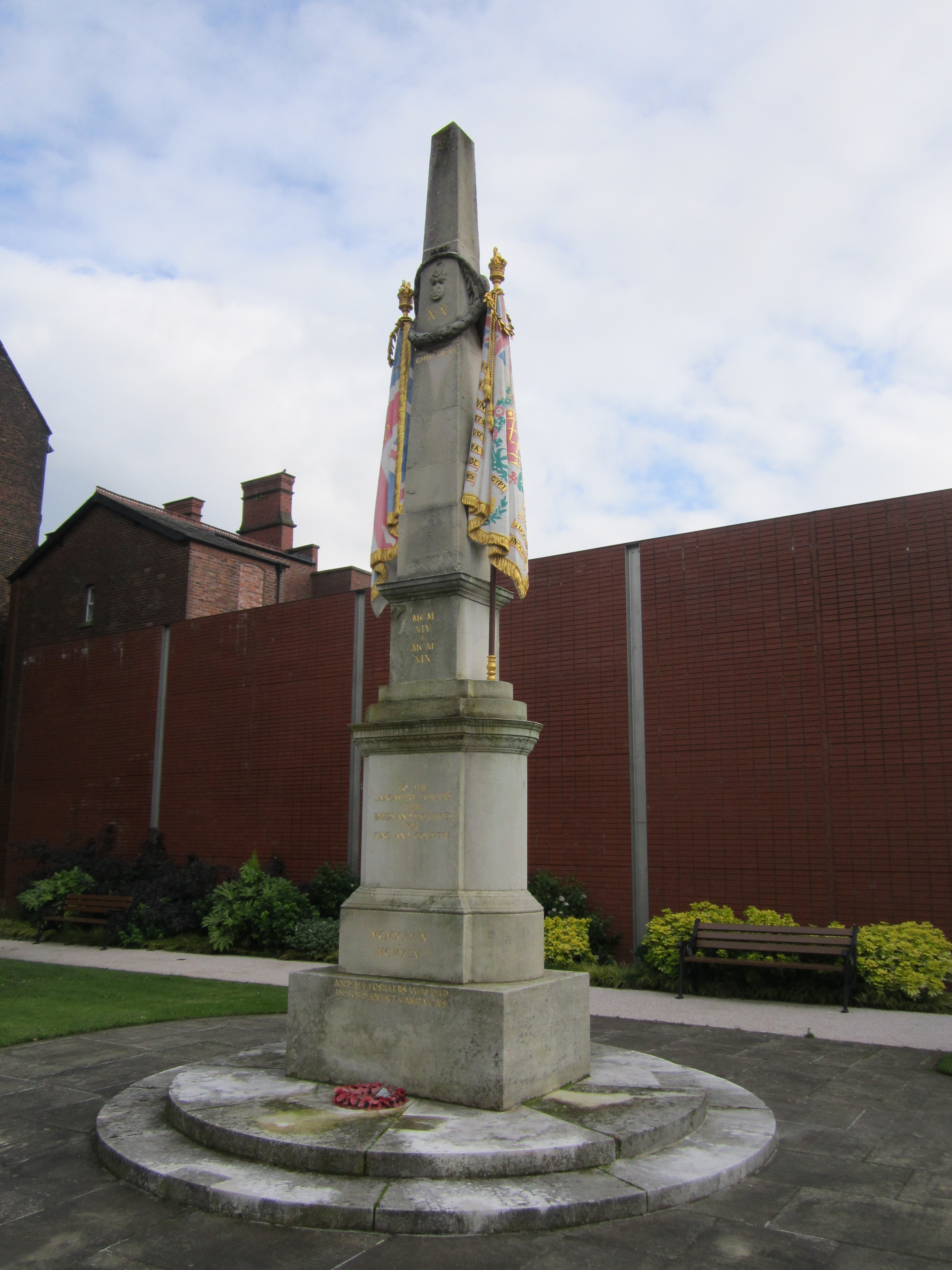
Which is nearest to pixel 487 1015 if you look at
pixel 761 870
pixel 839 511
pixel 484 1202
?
pixel 484 1202

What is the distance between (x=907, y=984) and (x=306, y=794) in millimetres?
9995

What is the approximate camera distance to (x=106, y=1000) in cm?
1018

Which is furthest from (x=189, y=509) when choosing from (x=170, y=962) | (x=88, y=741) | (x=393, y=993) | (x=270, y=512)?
(x=393, y=993)

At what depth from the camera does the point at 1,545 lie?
27.0m

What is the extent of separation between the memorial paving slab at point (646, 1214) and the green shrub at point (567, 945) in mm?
5412

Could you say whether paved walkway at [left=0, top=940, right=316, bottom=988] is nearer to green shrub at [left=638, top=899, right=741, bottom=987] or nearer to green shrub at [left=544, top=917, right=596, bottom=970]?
green shrub at [left=544, top=917, right=596, bottom=970]

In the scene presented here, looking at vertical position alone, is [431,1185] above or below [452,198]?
below

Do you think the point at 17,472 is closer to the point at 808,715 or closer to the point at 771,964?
the point at 808,715

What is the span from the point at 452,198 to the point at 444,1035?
19.6 ft

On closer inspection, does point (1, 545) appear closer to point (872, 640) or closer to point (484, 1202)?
point (872, 640)

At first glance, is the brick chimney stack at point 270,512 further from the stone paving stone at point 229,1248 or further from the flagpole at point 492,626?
the stone paving stone at point 229,1248

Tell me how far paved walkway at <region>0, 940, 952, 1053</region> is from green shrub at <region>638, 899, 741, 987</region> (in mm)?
371

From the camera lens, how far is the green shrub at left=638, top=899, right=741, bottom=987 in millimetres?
11492

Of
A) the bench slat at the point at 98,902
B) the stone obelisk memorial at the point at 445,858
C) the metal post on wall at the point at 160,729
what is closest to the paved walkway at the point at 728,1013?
the bench slat at the point at 98,902
